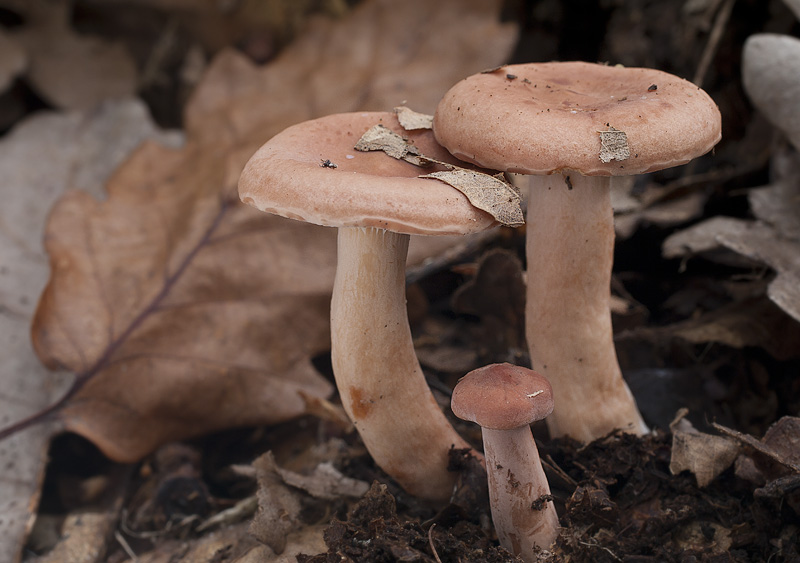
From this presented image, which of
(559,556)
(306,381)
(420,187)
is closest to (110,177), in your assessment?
(306,381)

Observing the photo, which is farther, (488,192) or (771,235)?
(771,235)

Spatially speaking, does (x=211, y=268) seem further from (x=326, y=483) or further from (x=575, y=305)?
(x=575, y=305)

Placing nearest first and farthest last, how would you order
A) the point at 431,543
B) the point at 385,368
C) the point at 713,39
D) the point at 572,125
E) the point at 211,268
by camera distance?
the point at 572,125 < the point at 431,543 < the point at 385,368 < the point at 211,268 < the point at 713,39

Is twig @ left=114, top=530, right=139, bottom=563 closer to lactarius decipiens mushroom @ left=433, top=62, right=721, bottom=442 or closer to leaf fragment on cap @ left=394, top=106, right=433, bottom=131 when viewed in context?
lactarius decipiens mushroom @ left=433, top=62, right=721, bottom=442

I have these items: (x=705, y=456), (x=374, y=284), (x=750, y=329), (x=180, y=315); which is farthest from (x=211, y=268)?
(x=750, y=329)

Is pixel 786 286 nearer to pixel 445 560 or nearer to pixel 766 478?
pixel 766 478

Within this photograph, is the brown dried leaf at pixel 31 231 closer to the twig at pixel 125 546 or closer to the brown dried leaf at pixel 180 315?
the brown dried leaf at pixel 180 315

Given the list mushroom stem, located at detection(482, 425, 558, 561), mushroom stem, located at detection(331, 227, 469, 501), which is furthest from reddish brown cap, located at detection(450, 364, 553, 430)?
mushroom stem, located at detection(331, 227, 469, 501)
